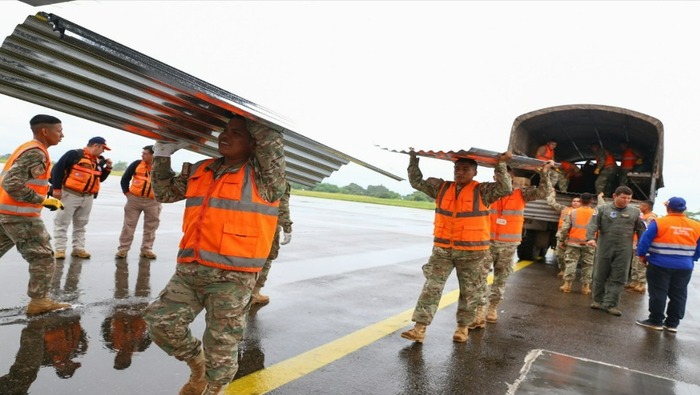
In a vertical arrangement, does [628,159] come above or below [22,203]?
above

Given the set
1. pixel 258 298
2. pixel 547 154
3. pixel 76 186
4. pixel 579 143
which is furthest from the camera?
pixel 579 143

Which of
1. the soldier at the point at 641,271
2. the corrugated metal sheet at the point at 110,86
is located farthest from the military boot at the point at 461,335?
the soldier at the point at 641,271

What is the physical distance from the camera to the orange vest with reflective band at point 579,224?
28.4ft

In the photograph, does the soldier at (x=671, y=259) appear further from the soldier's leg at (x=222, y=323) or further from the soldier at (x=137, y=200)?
the soldier at (x=137, y=200)

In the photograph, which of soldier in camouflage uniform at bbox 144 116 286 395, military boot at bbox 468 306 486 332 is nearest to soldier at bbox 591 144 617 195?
military boot at bbox 468 306 486 332

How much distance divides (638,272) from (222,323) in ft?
30.2

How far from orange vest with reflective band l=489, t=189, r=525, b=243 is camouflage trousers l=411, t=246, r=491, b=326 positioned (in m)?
1.19

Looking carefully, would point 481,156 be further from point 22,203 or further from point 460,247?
point 22,203

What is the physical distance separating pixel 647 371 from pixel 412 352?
218cm

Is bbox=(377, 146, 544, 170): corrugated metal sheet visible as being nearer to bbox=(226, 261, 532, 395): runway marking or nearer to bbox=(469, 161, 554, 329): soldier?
bbox=(469, 161, 554, 329): soldier

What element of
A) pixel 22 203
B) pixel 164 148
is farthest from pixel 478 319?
pixel 22 203

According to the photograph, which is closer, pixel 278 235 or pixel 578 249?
pixel 278 235

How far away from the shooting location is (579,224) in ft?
28.6

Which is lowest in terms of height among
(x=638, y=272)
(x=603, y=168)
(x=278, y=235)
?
(x=638, y=272)
